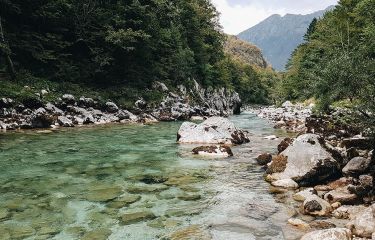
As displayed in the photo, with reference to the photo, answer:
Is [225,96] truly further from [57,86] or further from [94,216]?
[94,216]

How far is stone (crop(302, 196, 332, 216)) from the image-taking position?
28.8 feet

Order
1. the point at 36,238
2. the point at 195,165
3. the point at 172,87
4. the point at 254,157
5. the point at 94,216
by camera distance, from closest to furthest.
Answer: the point at 36,238
the point at 94,216
the point at 195,165
the point at 254,157
the point at 172,87

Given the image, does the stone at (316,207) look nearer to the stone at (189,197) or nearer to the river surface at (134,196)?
the river surface at (134,196)

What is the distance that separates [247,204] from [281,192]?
1644mm

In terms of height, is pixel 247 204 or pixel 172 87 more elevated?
pixel 172 87

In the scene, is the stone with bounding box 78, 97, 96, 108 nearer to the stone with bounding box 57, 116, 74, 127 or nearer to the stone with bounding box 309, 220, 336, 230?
the stone with bounding box 57, 116, 74, 127

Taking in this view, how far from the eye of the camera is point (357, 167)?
11766 millimetres

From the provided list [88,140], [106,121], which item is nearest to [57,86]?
[106,121]

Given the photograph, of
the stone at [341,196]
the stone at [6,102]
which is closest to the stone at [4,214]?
the stone at [341,196]

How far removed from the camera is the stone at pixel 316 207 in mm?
8789

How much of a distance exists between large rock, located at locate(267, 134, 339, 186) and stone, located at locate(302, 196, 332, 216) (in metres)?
2.41

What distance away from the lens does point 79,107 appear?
31.7 meters

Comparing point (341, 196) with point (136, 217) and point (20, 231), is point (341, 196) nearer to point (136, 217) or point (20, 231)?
point (136, 217)

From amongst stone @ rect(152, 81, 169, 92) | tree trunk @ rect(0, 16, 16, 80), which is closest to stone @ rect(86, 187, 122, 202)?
tree trunk @ rect(0, 16, 16, 80)
